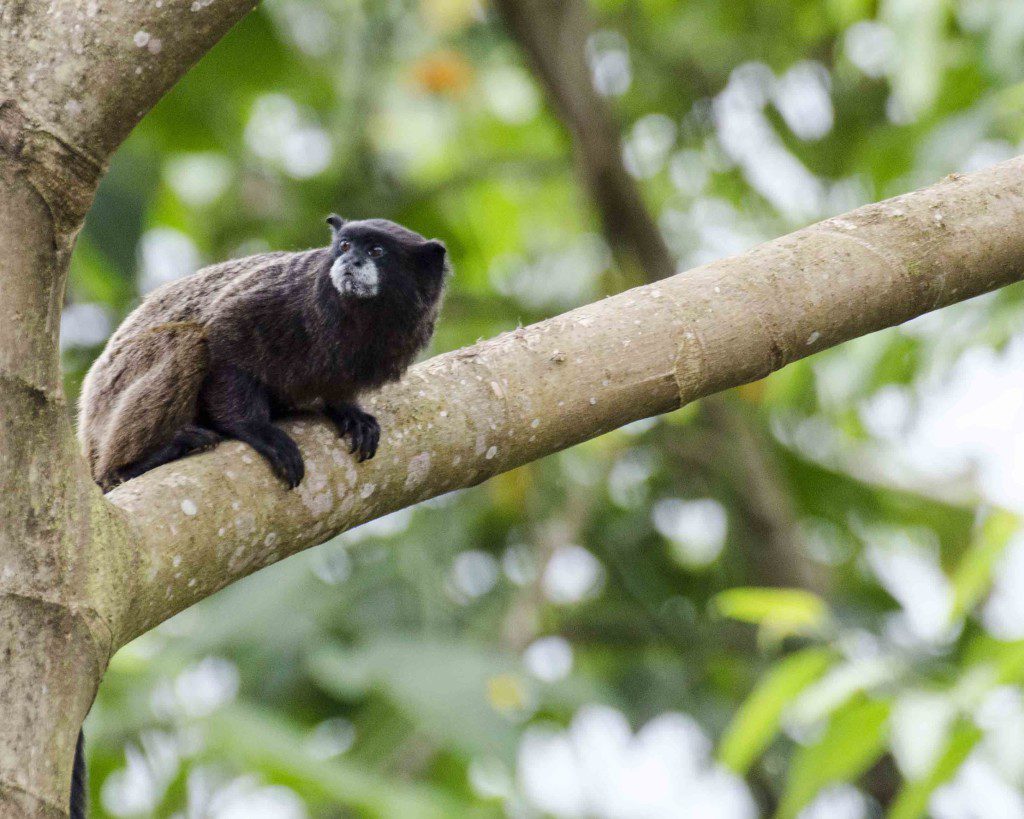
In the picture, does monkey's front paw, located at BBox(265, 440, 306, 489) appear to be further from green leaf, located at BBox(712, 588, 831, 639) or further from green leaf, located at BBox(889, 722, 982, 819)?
green leaf, located at BBox(889, 722, 982, 819)

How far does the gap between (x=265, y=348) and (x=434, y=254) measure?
42 cm

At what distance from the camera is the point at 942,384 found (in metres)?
3.76

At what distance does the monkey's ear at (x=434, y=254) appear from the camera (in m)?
2.75

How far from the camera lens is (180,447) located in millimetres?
2465

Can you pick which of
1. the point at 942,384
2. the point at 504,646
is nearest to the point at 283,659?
the point at 504,646

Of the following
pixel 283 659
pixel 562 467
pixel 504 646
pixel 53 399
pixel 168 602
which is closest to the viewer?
pixel 53 399

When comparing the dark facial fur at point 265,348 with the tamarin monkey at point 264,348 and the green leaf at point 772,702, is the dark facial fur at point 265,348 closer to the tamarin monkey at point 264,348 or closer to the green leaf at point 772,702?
the tamarin monkey at point 264,348

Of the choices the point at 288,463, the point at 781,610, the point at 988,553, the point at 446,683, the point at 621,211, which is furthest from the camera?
the point at 621,211

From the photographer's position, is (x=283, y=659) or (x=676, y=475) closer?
(x=283, y=659)

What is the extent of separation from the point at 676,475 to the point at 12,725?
14.0ft

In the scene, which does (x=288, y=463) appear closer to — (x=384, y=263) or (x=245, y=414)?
(x=245, y=414)

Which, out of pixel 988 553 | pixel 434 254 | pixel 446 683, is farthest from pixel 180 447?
pixel 988 553

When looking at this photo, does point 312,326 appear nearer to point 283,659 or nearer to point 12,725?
point 12,725

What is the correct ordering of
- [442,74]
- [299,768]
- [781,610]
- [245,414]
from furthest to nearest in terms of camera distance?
1. [442,74]
2. [299,768]
3. [781,610]
4. [245,414]
